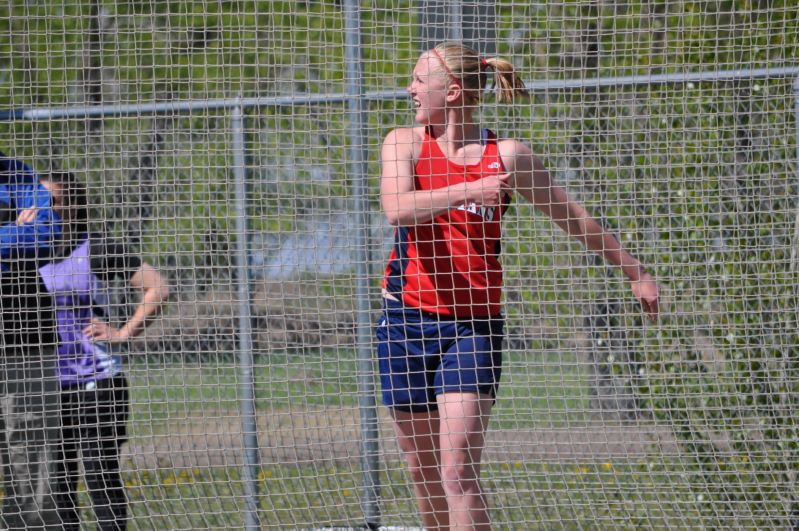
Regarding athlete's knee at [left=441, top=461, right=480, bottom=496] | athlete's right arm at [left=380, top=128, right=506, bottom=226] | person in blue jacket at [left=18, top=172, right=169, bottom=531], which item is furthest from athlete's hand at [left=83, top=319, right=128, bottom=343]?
athlete's knee at [left=441, top=461, right=480, bottom=496]

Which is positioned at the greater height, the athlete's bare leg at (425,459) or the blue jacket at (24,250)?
the blue jacket at (24,250)

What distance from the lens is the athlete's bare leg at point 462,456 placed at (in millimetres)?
2828

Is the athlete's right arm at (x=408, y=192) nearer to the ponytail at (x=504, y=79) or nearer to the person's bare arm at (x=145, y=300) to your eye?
the ponytail at (x=504, y=79)

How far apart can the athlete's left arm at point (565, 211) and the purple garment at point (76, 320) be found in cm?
180

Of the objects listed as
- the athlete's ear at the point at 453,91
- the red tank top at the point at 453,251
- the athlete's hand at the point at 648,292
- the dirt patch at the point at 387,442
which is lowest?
the dirt patch at the point at 387,442

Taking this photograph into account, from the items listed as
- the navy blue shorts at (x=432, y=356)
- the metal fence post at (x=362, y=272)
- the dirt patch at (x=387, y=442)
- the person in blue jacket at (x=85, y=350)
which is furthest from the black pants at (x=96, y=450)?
the navy blue shorts at (x=432, y=356)

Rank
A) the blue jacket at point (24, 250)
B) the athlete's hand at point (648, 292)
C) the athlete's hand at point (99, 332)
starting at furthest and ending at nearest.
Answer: the athlete's hand at point (99, 332), the blue jacket at point (24, 250), the athlete's hand at point (648, 292)

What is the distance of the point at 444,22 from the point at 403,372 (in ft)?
4.78

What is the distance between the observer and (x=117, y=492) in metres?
3.76

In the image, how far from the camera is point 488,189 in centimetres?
283

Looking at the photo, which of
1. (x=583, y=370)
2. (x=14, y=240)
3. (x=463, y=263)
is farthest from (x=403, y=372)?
(x=14, y=240)

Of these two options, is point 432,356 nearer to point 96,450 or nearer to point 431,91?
point 431,91

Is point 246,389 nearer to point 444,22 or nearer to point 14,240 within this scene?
point 14,240

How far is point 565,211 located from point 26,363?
2190 mm
